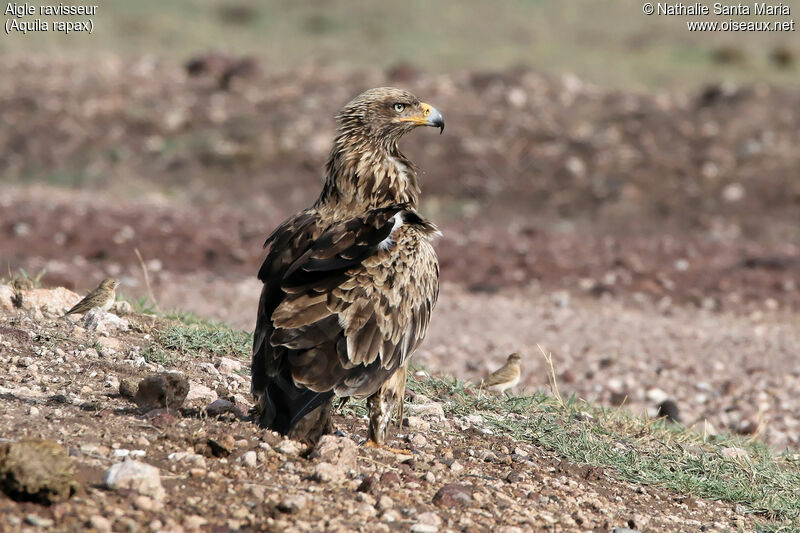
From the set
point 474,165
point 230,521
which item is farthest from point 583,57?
point 230,521

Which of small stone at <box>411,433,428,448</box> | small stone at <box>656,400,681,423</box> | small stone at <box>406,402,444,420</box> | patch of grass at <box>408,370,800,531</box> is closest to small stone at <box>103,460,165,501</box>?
small stone at <box>411,433,428,448</box>

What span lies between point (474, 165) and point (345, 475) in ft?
41.8

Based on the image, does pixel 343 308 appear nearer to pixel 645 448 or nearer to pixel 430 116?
pixel 430 116

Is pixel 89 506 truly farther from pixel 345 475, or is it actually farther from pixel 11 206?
pixel 11 206

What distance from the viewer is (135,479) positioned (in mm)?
3852

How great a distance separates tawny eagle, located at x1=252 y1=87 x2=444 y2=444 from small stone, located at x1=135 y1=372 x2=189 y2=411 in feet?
1.19

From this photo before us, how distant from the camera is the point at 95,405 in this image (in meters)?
4.78

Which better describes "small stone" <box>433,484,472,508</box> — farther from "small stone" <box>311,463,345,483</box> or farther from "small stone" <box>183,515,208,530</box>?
"small stone" <box>183,515,208,530</box>

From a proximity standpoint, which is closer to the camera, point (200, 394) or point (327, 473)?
point (327, 473)

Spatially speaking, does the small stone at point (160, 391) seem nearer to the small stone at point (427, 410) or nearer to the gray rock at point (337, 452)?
the gray rock at point (337, 452)

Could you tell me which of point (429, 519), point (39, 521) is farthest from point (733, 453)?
point (39, 521)

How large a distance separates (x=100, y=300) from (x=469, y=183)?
35.3 ft

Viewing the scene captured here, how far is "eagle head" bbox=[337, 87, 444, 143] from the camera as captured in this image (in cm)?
600

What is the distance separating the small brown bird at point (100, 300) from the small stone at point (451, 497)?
2.71 metres
